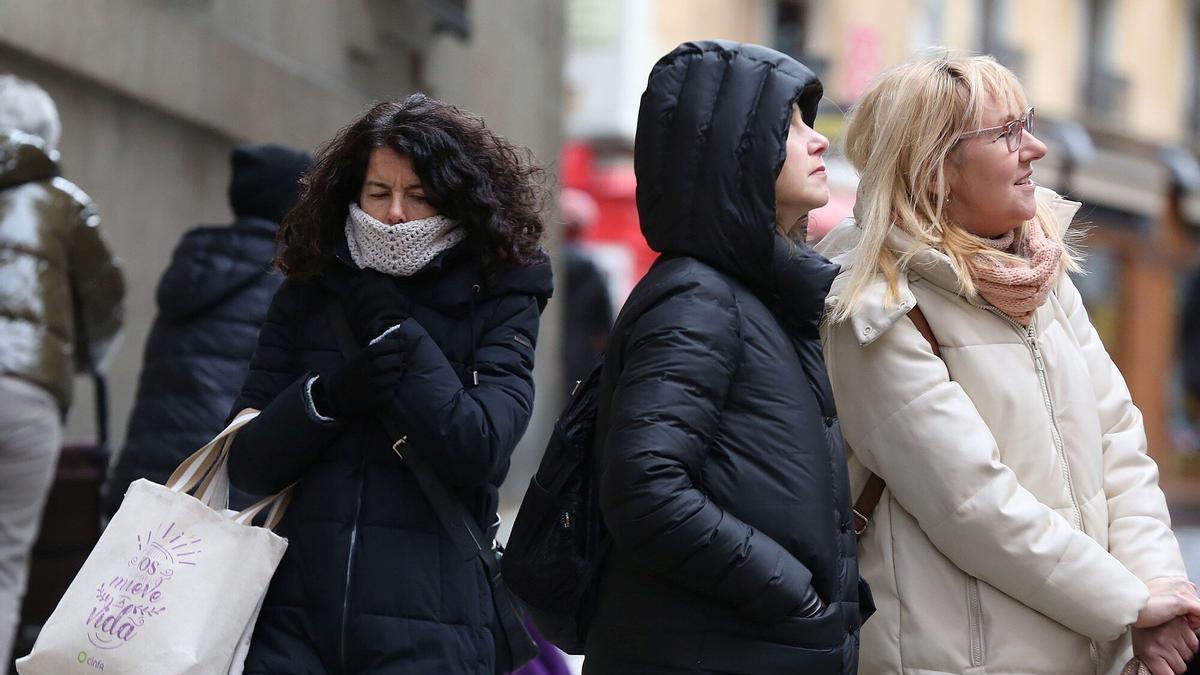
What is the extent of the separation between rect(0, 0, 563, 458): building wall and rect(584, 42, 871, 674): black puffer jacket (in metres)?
3.17

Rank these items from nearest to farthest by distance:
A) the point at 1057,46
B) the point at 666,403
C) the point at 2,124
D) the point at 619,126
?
the point at 666,403
the point at 2,124
the point at 619,126
the point at 1057,46

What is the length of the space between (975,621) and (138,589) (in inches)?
62.5

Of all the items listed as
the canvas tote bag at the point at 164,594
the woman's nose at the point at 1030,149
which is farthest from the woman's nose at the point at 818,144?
the canvas tote bag at the point at 164,594

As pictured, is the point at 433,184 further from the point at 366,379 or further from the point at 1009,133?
the point at 1009,133

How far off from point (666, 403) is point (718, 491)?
19 cm

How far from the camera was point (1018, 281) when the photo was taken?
12.0 feet

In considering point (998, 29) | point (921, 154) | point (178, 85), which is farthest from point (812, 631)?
point (998, 29)

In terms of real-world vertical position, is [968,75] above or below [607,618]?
above

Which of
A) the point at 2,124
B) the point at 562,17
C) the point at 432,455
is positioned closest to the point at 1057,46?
the point at 562,17

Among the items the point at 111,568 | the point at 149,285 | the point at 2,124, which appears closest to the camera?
the point at 111,568

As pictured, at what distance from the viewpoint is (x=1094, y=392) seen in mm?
3844

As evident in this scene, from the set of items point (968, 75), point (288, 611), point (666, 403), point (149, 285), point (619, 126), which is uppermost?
point (968, 75)

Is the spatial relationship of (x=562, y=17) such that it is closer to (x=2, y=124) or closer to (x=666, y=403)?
(x=2, y=124)

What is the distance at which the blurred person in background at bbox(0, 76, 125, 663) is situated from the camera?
18.9ft
